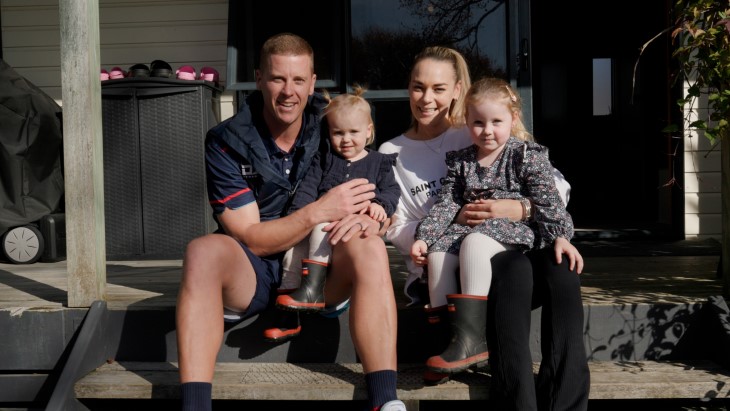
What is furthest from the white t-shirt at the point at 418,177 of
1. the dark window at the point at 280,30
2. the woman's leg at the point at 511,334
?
Answer: the dark window at the point at 280,30

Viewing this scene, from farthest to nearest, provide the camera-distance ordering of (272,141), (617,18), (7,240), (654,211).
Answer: (617,18) < (654,211) < (7,240) < (272,141)

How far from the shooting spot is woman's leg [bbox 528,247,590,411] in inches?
88.7

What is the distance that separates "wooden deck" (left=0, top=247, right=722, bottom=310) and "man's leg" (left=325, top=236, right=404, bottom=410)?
486 mm

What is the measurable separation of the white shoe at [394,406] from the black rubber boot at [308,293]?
1.32 ft

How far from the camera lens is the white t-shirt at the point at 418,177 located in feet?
9.07

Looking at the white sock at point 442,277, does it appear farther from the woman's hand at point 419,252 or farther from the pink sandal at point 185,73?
the pink sandal at point 185,73

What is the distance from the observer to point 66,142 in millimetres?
2773

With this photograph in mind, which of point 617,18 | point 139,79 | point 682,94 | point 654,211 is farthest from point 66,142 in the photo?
point 617,18

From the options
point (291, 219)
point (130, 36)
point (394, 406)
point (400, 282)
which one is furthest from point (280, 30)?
point (394, 406)

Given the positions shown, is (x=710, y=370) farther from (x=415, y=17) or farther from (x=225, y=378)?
(x=415, y=17)

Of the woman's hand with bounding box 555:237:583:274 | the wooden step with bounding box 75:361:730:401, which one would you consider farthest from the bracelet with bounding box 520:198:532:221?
the wooden step with bounding box 75:361:730:401

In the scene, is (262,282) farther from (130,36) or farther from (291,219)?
(130,36)

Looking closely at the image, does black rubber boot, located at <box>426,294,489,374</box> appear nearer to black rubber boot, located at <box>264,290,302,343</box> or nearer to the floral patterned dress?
the floral patterned dress

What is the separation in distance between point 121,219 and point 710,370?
3.49m
